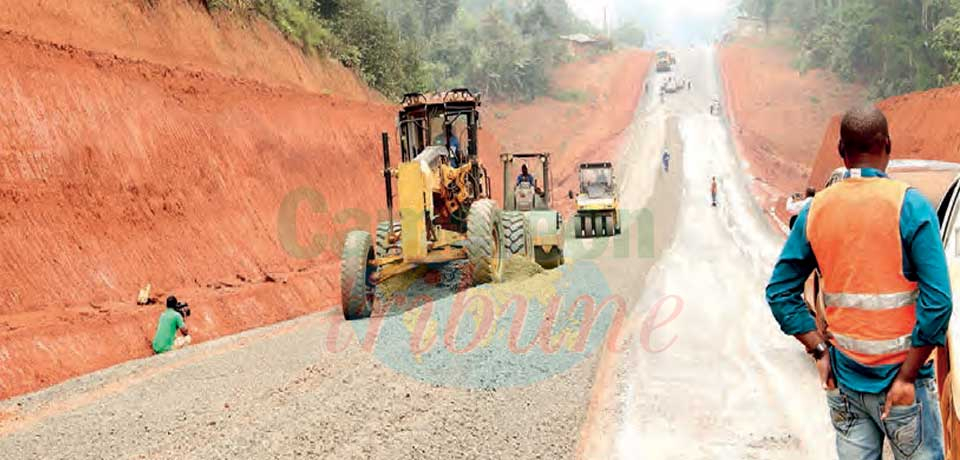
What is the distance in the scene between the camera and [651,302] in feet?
41.8

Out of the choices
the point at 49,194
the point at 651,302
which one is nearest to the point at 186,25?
the point at 49,194

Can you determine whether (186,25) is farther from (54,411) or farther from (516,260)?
(54,411)

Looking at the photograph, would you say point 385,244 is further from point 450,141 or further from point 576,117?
point 576,117

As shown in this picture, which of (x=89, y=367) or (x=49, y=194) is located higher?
(x=49, y=194)

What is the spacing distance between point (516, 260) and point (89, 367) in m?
7.35

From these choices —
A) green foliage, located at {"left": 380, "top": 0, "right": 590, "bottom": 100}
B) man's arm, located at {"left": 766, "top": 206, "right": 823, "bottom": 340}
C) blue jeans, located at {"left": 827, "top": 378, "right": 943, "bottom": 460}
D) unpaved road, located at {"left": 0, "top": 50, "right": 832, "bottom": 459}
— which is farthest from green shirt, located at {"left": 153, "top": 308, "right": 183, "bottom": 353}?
green foliage, located at {"left": 380, "top": 0, "right": 590, "bottom": 100}

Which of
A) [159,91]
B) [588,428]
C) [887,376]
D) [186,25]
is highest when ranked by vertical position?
[186,25]

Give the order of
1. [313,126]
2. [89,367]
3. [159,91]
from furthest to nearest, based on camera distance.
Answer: [313,126] < [159,91] < [89,367]

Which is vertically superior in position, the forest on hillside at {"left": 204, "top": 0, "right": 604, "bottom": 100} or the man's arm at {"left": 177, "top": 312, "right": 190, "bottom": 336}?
the forest on hillside at {"left": 204, "top": 0, "right": 604, "bottom": 100}

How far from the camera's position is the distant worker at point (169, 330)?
11398 mm

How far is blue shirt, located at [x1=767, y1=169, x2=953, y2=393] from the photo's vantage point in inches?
121

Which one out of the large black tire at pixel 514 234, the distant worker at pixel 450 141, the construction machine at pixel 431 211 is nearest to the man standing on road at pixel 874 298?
the construction machine at pixel 431 211

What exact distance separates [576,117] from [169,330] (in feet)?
171

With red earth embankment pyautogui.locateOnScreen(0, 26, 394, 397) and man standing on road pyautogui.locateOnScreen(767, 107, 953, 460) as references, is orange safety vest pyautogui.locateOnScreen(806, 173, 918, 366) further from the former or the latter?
red earth embankment pyautogui.locateOnScreen(0, 26, 394, 397)
